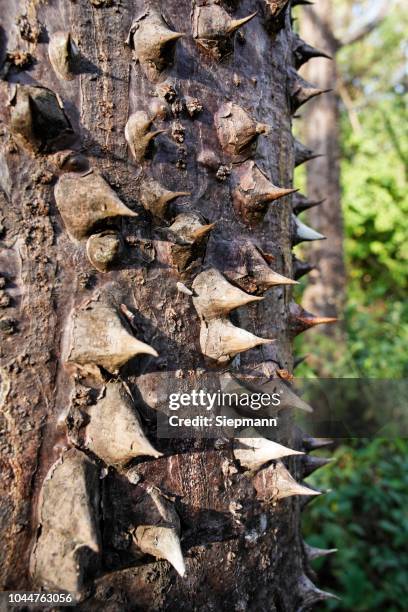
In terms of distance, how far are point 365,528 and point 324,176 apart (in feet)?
12.2

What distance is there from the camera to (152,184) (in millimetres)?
805

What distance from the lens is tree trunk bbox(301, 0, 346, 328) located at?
5.48 metres

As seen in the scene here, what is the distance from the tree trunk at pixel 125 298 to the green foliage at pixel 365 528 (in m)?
2.58

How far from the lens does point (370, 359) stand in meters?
4.94

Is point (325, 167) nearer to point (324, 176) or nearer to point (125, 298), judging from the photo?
point (324, 176)


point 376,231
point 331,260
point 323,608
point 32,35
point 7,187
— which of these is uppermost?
point 376,231

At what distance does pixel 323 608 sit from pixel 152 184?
9.88 feet

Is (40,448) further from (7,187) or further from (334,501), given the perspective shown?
(334,501)

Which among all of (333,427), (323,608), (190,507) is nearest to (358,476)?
(323,608)

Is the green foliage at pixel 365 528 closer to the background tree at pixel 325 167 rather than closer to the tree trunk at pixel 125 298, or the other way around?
the background tree at pixel 325 167
